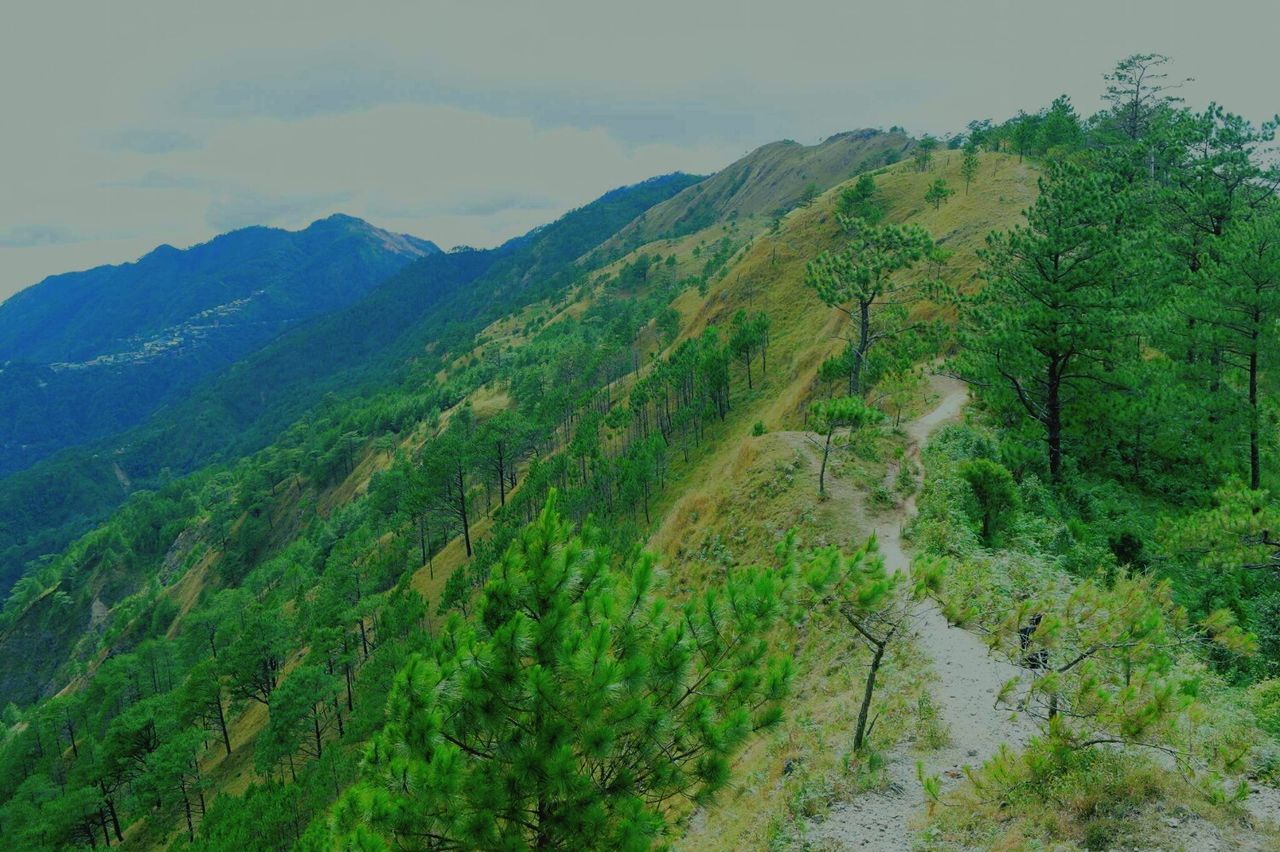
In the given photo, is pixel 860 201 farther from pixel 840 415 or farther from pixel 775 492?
pixel 840 415

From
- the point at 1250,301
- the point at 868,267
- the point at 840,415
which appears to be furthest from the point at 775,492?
the point at 1250,301

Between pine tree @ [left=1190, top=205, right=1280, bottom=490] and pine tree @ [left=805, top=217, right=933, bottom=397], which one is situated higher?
pine tree @ [left=805, top=217, right=933, bottom=397]

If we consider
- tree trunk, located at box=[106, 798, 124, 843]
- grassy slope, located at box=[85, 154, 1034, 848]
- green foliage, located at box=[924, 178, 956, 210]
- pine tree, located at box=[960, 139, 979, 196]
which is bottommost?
tree trunk, located at box=[106, 798, 124, 843]

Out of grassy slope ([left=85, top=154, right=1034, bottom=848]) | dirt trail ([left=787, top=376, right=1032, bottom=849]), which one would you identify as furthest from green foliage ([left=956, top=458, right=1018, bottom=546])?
dirt trail ([left=787, top=376, right=1032, bottom=849])

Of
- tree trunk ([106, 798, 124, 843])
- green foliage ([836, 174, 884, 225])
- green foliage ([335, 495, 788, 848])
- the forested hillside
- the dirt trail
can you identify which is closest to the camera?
green foliage ([335, 495, 788, 848])

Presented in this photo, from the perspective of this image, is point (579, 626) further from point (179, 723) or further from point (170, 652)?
point (170, 652)

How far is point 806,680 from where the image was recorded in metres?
16.4

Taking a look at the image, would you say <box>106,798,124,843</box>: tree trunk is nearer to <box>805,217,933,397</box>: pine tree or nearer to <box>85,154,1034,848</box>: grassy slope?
<box>85,154,1034,848</box>: grassy slope

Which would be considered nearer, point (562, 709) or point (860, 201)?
point (562, 709)

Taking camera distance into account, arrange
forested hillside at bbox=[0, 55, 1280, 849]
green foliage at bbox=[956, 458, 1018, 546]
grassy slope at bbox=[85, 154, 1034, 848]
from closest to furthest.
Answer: forested hillside at bbox=[0, 55, 1280, 849], grassy slope at bbox=[85, 154, 1034, 848], green foliage at bbox=[956, 458, 1018, 546]

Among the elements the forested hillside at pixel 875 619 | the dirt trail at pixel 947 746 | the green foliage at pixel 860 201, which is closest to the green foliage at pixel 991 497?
the forested hillside at pixel 875 619

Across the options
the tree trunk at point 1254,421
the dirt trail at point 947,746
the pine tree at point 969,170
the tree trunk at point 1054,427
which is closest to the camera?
the dirt trail at point 947,746

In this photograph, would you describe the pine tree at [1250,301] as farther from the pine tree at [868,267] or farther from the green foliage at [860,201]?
the green foliage at [860,201]

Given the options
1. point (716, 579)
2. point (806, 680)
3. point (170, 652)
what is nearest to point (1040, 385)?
point (716, 579)
